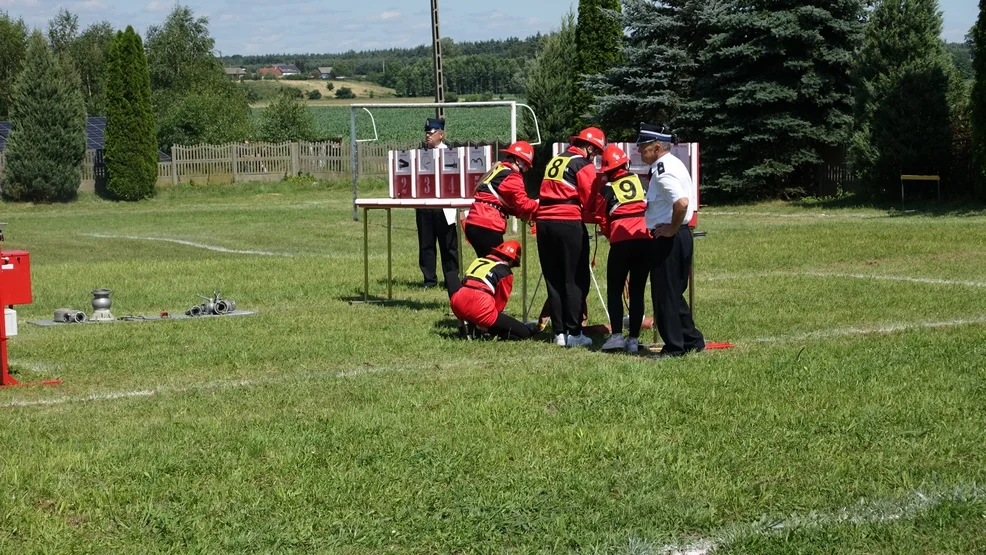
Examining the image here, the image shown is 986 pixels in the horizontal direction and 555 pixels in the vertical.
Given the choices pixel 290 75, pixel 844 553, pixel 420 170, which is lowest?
pixel 844 553

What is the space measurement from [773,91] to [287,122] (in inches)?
1196

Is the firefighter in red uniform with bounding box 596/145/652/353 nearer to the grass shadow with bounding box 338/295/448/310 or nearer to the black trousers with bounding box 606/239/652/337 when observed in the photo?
the black trousers with bounding box 606/239/652/337

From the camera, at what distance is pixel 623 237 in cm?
1018

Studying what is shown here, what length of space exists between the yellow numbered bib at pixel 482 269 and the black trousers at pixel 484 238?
2.04ft

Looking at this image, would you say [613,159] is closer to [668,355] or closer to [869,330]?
[668,355]

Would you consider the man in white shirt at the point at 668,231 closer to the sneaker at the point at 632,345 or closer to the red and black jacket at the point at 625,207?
the red and black jacket at the point at 625,207

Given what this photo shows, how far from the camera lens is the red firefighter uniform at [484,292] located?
11180 mm

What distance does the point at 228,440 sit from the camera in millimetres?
7199

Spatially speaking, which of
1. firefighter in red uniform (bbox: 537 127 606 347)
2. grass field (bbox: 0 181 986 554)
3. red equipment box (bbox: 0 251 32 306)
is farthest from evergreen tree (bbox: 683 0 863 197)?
red equipment box (bbox: 0 251 32 306)

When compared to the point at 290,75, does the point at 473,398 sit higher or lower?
lower

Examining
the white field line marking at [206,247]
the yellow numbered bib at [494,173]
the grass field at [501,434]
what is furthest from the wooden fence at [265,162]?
the yellow numbered bib at [494,173]

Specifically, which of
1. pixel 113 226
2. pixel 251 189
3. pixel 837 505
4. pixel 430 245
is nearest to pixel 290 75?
pixel 251 189

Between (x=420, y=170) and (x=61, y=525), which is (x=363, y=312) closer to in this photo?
(x=420, y=170)

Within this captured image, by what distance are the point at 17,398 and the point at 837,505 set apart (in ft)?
20.1
